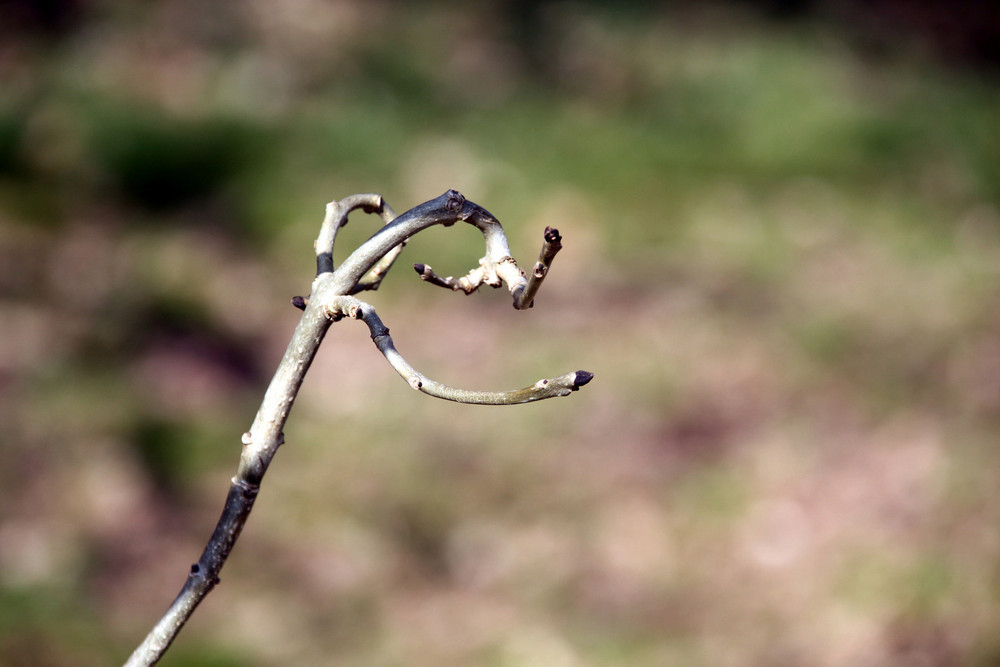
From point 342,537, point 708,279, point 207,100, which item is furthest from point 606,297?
point 207,100

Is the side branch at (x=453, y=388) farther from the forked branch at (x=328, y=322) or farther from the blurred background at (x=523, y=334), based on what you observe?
the blurred background at (x=523, y=334)

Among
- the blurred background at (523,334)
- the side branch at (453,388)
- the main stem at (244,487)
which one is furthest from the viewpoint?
the blurred background at (523,334)

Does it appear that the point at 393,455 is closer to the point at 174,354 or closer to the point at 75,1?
the point at 174,354

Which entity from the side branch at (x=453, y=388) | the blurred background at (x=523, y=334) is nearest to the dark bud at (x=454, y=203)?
the side branch at (x=453, y=388)

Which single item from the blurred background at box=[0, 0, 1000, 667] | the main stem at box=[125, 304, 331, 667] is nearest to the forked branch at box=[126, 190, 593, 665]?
the main stem at box=[125, 304, 331, 667]

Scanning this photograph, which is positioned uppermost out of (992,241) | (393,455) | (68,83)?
(68,83)

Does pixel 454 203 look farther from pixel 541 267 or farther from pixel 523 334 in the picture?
pixel 523 334

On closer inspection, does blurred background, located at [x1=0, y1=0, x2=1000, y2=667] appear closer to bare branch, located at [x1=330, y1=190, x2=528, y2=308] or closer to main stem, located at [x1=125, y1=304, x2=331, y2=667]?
main stem, located at [x1=125, y1=304, x2=331, y2=667]
